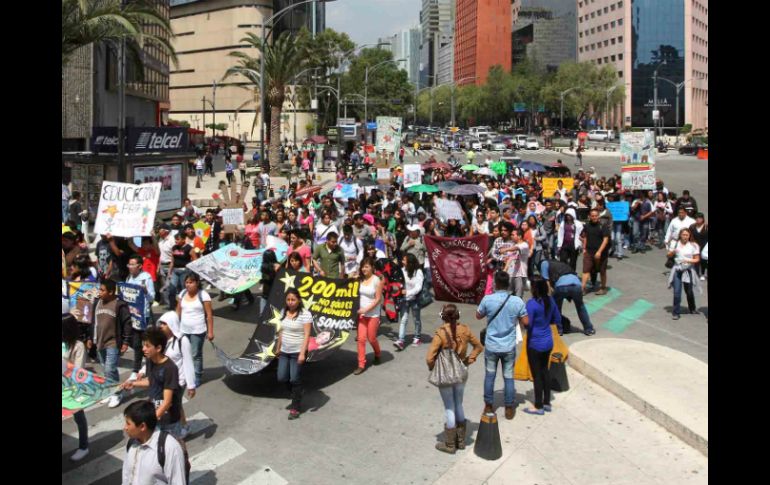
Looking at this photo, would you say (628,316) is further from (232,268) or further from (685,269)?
(232,268)

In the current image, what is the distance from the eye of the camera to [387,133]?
32.2 m

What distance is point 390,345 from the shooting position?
11.4 metres

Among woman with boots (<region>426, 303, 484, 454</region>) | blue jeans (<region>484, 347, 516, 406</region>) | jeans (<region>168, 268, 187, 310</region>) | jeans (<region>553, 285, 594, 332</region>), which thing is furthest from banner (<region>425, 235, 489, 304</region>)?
woman with boots (<region>426, 303, 484, 454</region>)

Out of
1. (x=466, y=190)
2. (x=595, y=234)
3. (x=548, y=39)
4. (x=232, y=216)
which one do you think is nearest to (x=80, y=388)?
(x=232, y=216)

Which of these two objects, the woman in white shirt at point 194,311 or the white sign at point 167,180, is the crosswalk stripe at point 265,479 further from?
the white sign at point 167,180

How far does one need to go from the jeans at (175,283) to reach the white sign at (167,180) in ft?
32.2

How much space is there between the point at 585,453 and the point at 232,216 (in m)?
10.3

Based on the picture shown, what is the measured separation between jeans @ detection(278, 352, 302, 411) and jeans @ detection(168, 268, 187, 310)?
15.4 ft

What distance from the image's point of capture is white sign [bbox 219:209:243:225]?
16.1m

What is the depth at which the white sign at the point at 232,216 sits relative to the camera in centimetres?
1606

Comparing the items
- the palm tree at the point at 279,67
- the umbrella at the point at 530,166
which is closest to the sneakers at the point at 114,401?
the umbrella at the point at 530,166
